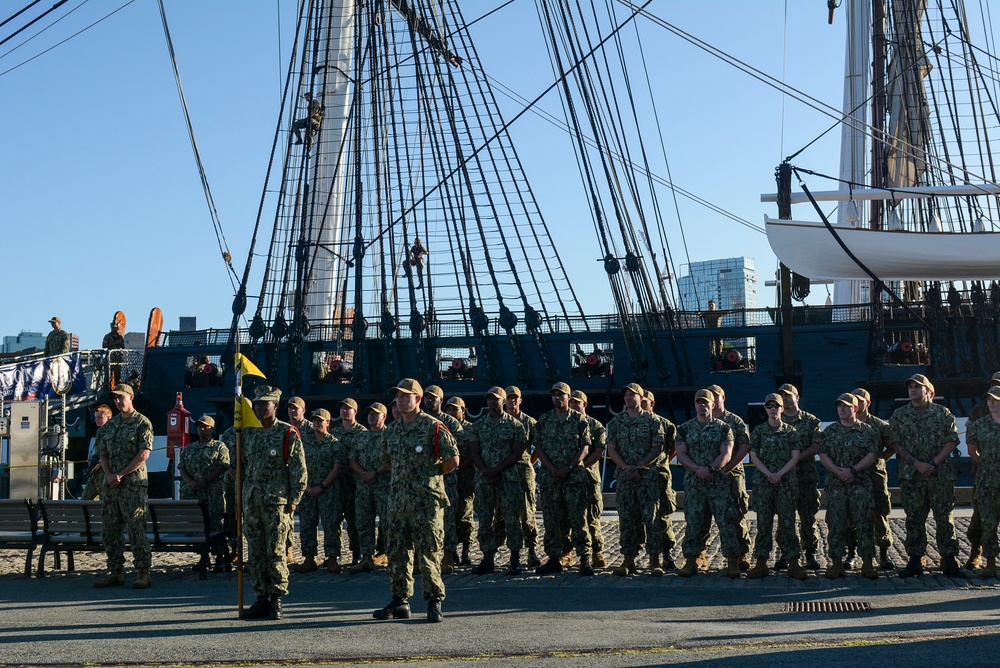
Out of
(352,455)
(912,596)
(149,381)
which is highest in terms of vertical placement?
(149,381)

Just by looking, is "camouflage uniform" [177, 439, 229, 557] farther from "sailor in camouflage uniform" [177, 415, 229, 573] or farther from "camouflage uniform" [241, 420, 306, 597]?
"camouflage uniform" [241, 420, 306, 597]

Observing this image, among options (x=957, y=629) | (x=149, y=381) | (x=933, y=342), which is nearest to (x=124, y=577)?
(x=957, y=629)

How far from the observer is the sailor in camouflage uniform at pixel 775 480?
993cm

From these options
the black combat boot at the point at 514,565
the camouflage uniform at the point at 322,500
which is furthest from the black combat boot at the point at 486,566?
the camouflage uniform at the point at 322,500

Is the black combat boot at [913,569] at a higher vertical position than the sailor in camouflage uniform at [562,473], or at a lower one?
lower

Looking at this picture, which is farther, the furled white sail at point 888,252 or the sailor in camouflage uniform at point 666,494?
the furled white sail at point 888,252

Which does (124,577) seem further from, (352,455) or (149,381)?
(149,381)

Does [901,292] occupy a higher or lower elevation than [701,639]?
higher

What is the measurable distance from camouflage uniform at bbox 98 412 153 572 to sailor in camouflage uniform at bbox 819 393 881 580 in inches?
234

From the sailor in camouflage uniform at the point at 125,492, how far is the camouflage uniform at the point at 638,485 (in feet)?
13.9

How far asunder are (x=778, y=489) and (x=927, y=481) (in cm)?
127

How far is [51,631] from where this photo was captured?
7570mm

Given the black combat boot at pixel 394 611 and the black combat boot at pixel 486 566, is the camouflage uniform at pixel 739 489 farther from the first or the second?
the black combat boot at pixel 394 611

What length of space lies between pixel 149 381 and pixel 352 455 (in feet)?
40.0
